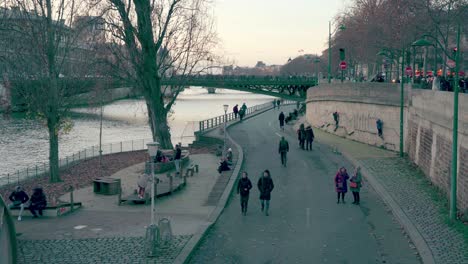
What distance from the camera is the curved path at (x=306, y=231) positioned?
46.7 feet

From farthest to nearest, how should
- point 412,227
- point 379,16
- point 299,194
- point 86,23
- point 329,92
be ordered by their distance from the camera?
point 379,16
point 329,92
point 86,23
point 299,194
point 412,227

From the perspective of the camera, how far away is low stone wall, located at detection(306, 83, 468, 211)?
19.9m

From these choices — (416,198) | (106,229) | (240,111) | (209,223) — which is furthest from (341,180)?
(240,111)

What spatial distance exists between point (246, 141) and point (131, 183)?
1321 cm

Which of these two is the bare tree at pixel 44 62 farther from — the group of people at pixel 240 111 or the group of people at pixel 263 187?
the group of people at pixel 240 111

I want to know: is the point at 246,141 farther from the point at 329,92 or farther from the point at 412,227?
the point at 412,227

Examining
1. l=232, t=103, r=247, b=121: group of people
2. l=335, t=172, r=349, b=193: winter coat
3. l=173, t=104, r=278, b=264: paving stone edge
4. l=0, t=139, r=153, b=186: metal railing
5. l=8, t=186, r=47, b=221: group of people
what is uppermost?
l=232, t=103, r=247, b=121: group of people

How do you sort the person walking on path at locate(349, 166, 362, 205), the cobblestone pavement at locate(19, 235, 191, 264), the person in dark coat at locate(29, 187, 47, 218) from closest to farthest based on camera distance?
1. the cobblestone pavement at locate(19, 235, 191, 264)
2. the person in dark coat at locate(29, 187, 47, 218)
3. the person walking on path at locate(349, 166, 362, 205)

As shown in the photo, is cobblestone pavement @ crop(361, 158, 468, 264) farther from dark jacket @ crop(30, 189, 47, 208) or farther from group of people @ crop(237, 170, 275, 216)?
dark jacket @ crop(30, 189, 47, 208)

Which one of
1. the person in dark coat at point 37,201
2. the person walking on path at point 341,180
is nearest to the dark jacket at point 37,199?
the person in dark coat at point 37,201

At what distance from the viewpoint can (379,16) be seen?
197ft

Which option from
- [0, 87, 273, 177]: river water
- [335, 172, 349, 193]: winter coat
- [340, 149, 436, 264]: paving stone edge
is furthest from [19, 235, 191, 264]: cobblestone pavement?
[0, 87, 273, 177]: river water

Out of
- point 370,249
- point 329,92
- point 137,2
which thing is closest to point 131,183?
point 137,2

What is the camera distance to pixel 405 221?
16.8 m
